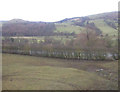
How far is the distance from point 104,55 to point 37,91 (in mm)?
7801

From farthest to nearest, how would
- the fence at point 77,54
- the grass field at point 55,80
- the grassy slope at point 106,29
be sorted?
1. the grassy slope at point 106,29
2. the fence at point 77,54
3. the grass field at point 55,80

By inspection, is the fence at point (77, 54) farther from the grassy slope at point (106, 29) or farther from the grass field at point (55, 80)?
the grassy slope at point (106, 29)

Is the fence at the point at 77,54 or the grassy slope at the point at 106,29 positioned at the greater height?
the grassy slope at the point at 106,29

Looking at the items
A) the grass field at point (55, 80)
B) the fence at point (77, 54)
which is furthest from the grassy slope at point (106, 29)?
the grass field at point (55, 80)

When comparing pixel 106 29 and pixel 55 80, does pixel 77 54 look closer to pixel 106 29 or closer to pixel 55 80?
pixel 55 80

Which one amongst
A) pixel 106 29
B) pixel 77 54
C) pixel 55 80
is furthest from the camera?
pixel 106 29

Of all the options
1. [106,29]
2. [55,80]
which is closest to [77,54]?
[55,80]

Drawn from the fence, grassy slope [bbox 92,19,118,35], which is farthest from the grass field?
grassy slope [bbox 92,19,118,35]

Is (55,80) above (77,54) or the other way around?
the other way around

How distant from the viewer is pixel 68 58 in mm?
12758

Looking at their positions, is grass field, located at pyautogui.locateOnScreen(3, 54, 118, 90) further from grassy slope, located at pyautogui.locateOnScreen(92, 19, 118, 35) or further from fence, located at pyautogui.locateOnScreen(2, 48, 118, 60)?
grassy slope, located at pyautogui.locateOnScreen(92, 19, 118, 35)

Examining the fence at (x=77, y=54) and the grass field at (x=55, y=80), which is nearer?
the grass field at (x=55, y=80)

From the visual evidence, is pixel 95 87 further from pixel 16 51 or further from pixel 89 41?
pixel 89 41

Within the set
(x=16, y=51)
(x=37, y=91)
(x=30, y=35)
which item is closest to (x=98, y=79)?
(x=37, y=91)
